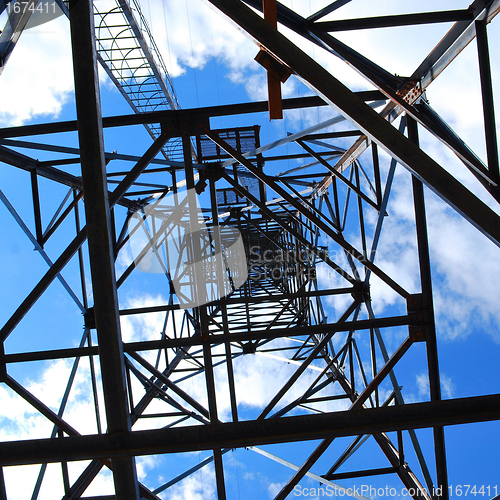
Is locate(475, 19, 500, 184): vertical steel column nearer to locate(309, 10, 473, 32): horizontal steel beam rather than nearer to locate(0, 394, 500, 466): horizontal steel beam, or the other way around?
locate(309, 10, 473, 32): horizontal steel beam

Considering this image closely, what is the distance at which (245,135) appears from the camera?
9.20m

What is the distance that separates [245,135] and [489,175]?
591cm

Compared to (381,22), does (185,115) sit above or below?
below

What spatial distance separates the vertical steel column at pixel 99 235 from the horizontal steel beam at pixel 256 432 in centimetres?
16

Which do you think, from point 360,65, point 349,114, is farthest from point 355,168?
point 349,114

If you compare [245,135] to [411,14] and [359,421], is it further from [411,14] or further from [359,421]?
[359,421]

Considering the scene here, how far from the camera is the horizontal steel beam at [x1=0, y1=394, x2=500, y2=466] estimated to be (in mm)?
2570

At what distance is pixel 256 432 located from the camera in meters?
2.67

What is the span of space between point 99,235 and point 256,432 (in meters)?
1.69

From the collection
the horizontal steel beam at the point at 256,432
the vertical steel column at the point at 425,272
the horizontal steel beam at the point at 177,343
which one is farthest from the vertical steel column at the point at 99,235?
the vertical steel column at the point at 425,272

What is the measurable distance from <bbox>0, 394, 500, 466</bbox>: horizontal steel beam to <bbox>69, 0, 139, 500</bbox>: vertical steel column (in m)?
0.16

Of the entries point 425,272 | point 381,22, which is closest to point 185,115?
point 381,22

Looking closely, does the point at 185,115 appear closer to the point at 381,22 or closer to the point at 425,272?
the point at 381,22

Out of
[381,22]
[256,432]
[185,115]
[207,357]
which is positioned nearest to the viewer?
[256,432]
